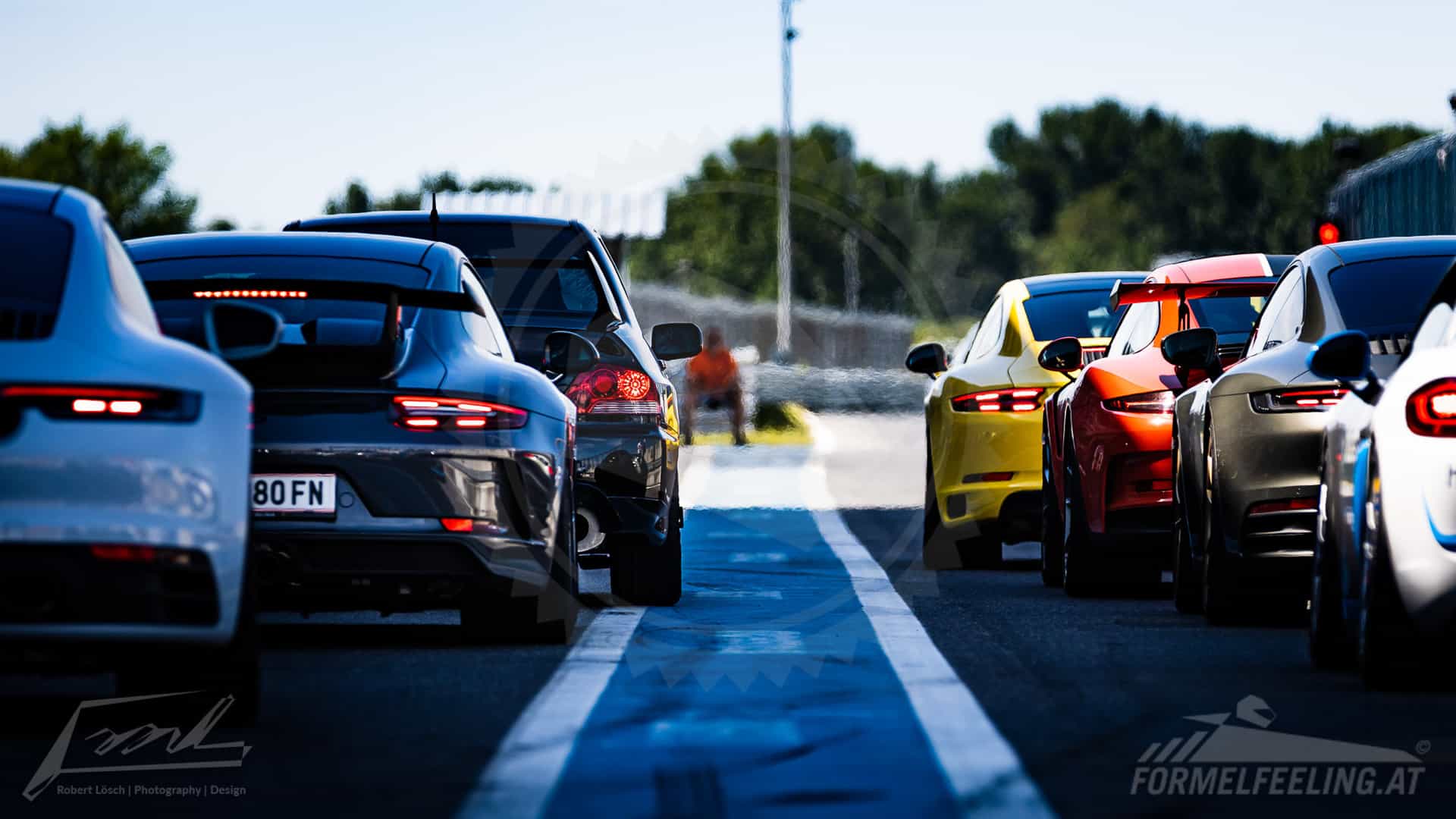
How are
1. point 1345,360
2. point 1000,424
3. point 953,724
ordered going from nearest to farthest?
point 953,724
point 1345,360
point 1000,424

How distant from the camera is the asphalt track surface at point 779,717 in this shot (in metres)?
6.09

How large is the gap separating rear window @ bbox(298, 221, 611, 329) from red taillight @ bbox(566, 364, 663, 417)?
0.91ft

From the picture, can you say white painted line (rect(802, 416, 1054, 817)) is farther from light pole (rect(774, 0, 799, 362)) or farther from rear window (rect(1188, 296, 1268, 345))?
light pole (rect(774, 0, 799, 362))

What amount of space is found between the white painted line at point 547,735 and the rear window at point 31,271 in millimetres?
1611

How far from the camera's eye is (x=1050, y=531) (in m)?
13.0

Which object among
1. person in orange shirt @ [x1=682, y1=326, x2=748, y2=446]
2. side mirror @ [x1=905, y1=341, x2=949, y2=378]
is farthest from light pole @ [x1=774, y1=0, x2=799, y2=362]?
side mirror @ [x1=905, y1=341, x2=949, y2=378]

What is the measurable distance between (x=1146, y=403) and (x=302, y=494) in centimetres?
445

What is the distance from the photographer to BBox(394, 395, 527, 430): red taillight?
9031 mm

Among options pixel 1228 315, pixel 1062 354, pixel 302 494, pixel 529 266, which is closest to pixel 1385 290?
pixel 1228 315

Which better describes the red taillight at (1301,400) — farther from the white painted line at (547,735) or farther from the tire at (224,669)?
the tire at (224,669)

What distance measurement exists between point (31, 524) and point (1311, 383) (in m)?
5.18

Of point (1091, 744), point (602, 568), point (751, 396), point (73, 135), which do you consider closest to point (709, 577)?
point (602, 568)

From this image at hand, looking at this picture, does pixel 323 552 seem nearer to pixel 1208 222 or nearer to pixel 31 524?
pixel 31 524

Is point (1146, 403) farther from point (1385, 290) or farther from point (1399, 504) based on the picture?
point (1399, 504)
